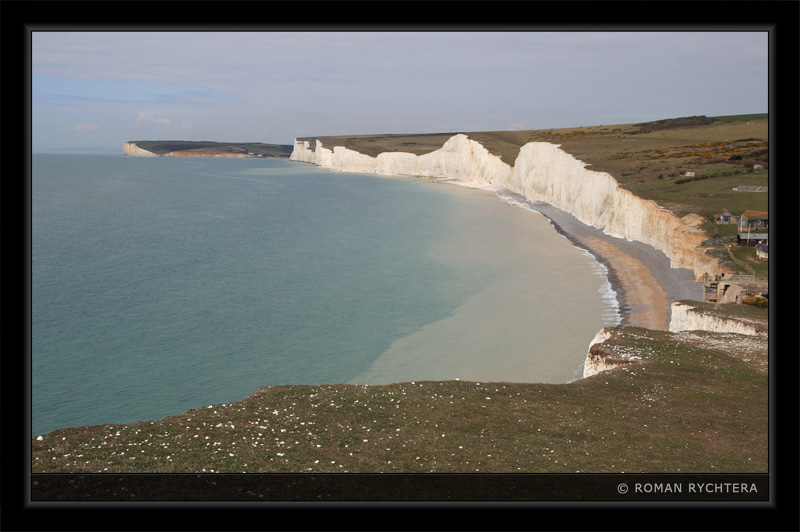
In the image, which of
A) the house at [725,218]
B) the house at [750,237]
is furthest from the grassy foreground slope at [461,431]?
the house at [725,218]

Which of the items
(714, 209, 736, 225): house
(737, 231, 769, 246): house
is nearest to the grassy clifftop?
(714, 209, 736, 225): house

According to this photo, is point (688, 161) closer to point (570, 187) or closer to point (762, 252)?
point (570, 187)

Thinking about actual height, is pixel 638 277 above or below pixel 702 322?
above

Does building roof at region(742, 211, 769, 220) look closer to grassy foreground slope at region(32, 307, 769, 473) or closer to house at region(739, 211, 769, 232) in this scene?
house at region(739, 211, 769, 232)

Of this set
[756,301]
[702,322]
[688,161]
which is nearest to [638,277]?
[756,301]

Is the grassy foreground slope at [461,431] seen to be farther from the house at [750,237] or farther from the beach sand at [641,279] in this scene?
the house at [750,237]
